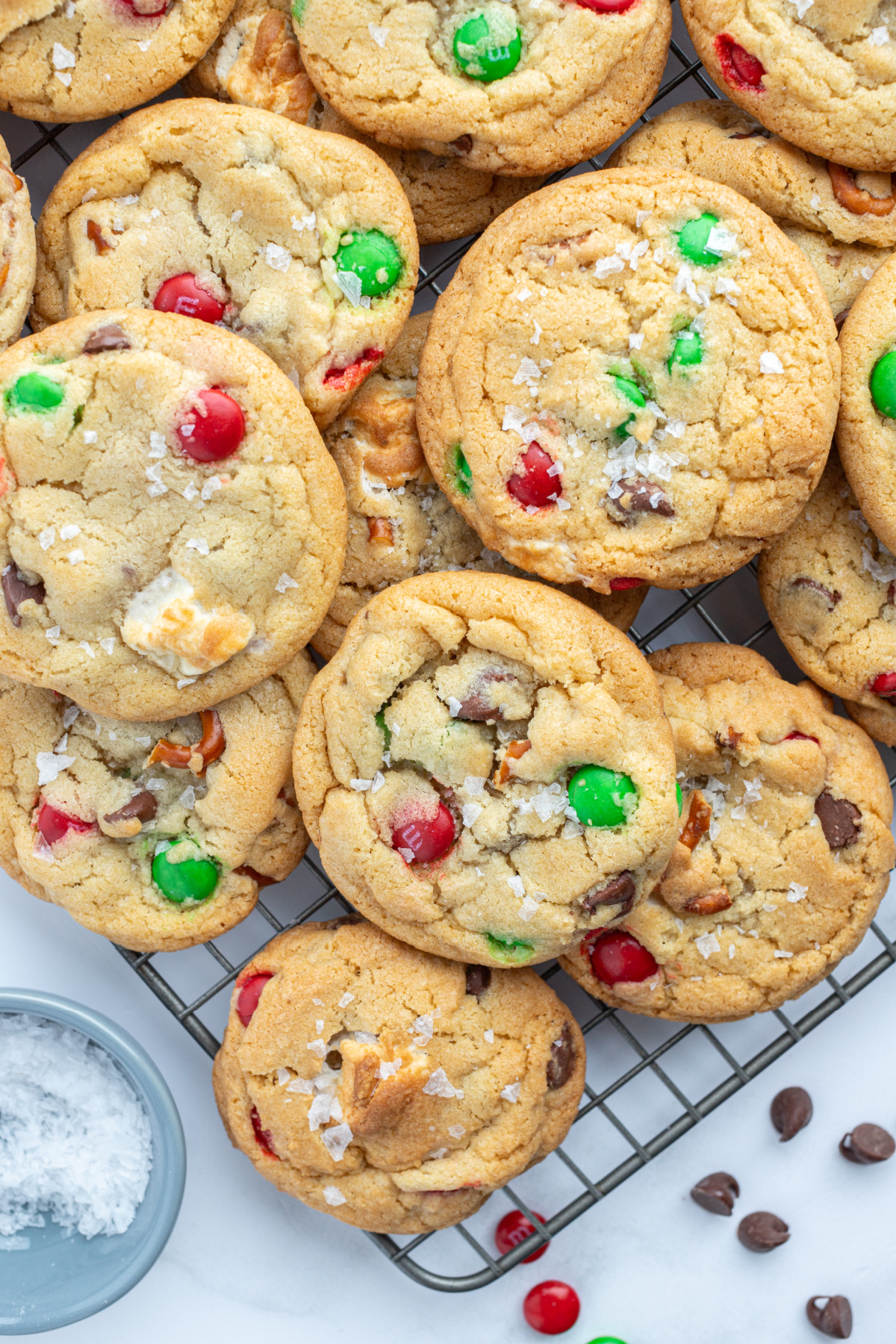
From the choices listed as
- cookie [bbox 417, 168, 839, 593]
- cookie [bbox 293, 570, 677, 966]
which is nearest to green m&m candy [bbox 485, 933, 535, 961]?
cookie [bbox 293, 570, 677, 966]

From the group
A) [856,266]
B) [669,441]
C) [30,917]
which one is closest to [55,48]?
[669,441]

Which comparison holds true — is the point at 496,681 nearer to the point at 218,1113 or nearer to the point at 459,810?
the point at 459,810

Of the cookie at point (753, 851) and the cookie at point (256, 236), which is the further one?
the cookie at point (753, 851)

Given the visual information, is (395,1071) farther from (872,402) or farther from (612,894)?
(872,402)

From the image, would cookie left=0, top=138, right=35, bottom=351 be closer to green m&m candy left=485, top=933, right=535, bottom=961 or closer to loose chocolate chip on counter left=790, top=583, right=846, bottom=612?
green m&m candy left=485, top=933, right=535, bottom=961

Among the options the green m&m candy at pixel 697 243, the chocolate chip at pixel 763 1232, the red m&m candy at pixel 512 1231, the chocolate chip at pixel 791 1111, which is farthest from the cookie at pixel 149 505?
the chocolate chip at pixel 763 1232

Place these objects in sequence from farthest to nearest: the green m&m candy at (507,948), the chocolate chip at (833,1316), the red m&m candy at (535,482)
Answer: the chocolate chip at (833,1316) < the green m&m candy at (507,948) < the red m&m candy at (535,482)

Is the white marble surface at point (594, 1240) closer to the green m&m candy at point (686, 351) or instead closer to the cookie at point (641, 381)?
the cookie at point (641, 381)
